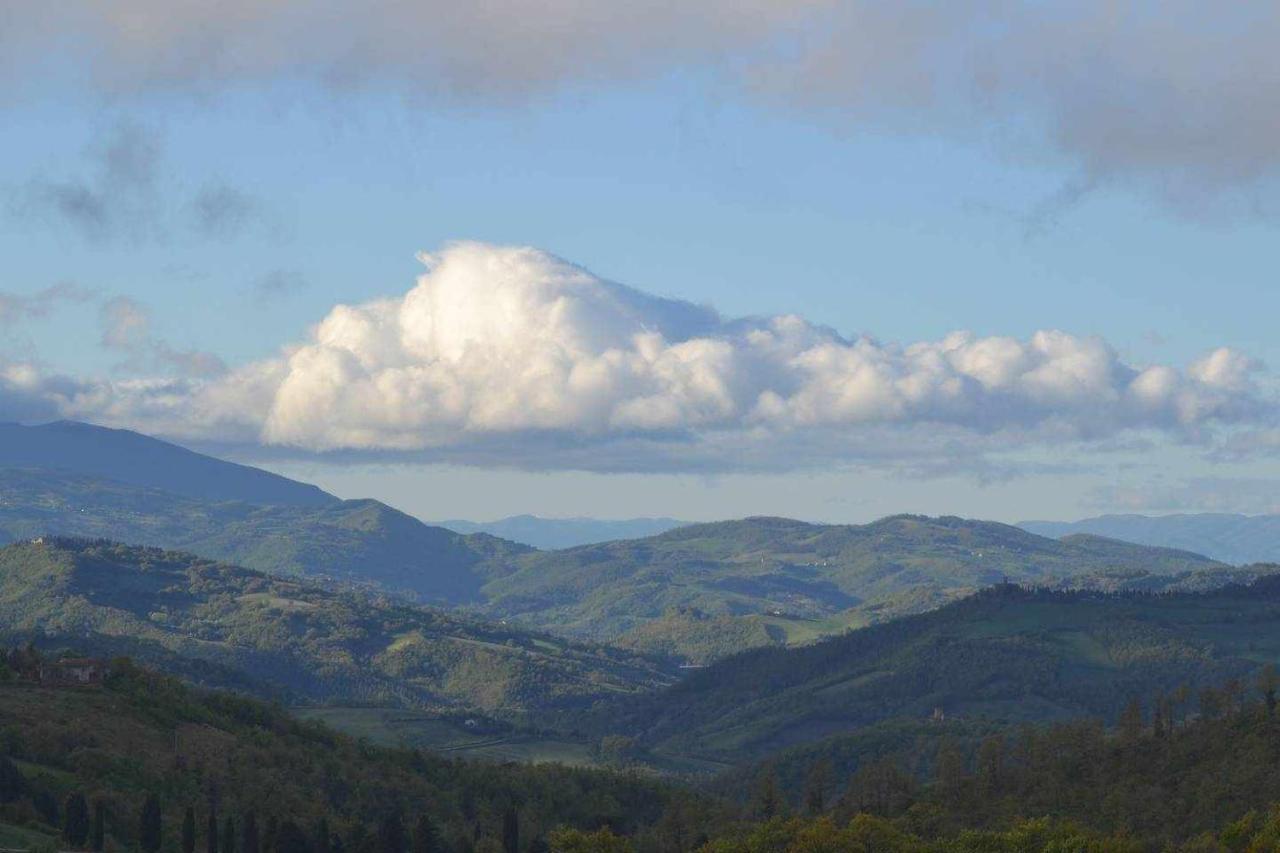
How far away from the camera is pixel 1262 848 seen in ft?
647

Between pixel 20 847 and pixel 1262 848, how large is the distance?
132 m

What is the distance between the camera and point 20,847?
7392 inches
